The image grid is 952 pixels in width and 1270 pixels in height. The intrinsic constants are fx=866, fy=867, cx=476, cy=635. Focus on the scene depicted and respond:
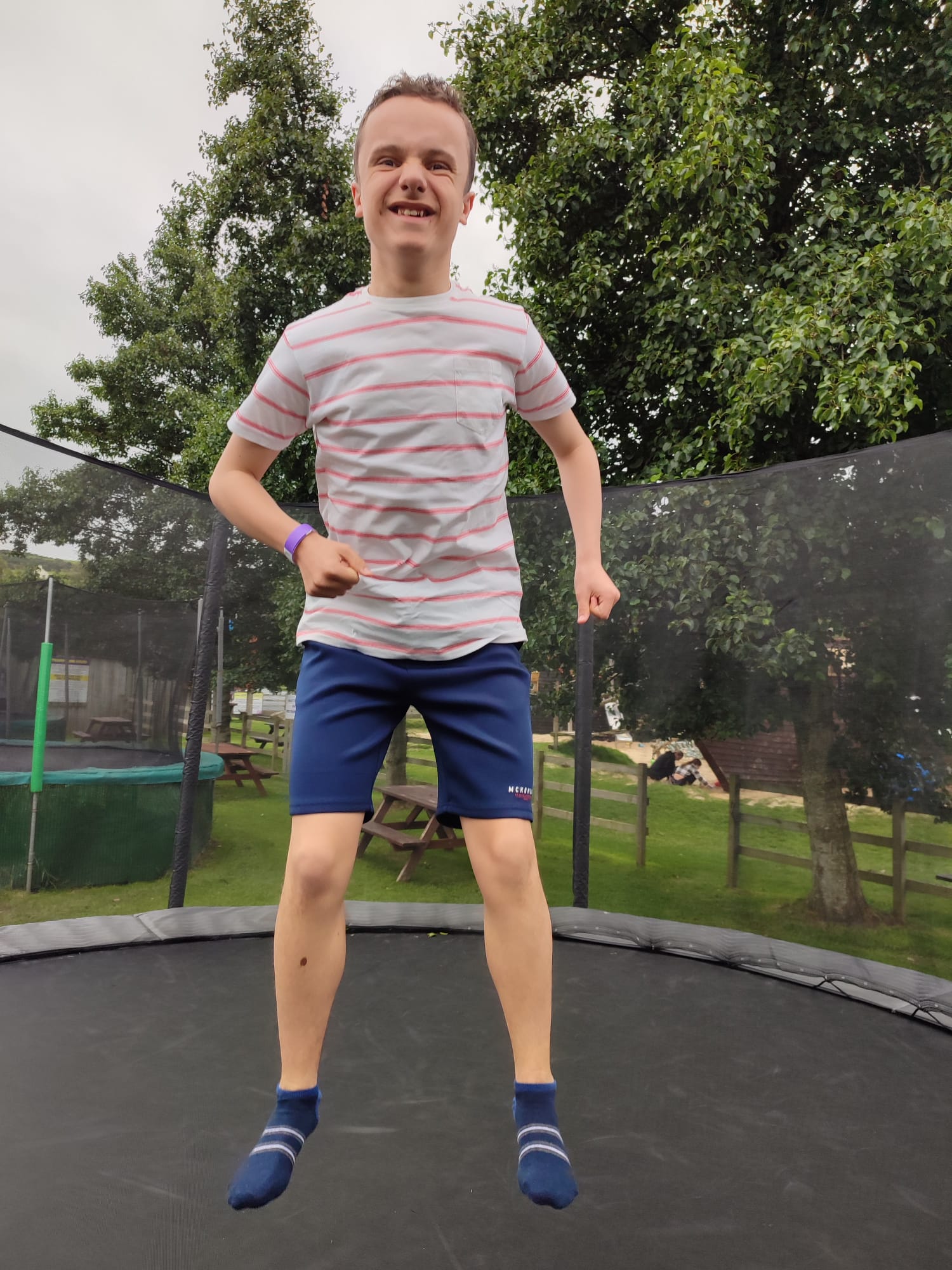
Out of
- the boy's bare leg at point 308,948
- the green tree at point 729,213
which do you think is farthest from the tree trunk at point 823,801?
the boy's bare leg at point 308,948

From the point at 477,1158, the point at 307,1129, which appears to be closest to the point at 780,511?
the point at 477,1158

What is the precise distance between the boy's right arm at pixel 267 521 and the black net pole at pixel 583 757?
1.57 metres

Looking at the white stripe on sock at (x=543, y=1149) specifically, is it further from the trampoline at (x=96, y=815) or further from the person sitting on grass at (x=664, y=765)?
the trampoline at (x=96, y=815)

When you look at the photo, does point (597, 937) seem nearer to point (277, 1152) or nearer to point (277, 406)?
point (277, 1152)

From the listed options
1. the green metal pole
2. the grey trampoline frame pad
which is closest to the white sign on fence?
the green metal pole

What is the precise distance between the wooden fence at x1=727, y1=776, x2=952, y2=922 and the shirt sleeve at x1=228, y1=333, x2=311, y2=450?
170cm

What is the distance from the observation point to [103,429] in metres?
9.80

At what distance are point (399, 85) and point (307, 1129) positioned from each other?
3.62ft

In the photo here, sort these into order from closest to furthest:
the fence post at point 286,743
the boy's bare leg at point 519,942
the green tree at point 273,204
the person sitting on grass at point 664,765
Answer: the boy's bare leg at point 519,942 → the fence post at point 286,743 → the person sitting on grass at point 664,765 → the green tree at point 273,204

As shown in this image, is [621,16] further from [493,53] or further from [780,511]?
[780,511]

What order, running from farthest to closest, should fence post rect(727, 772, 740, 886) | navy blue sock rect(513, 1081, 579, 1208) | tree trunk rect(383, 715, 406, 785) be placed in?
tree trunk rect(383, 715, 406, 785) → fence post rect(727, 772, 740, 886) → navy blue sock rect(513, 1081, 579, 1208)

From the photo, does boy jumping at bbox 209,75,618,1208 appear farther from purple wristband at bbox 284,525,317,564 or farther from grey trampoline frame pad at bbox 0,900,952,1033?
grey trampoline frame pad at bbox 0,900,952,1033

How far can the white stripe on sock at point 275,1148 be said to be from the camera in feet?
2.71

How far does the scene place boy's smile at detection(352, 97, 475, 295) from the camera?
92 cm
